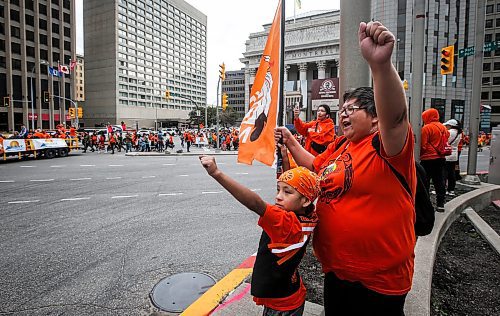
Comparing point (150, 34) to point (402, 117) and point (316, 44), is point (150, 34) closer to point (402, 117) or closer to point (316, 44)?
point (316, 44)

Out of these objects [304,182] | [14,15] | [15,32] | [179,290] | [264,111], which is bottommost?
[179,290]

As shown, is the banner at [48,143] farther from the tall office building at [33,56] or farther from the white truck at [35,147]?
the tall office building at [33,56]

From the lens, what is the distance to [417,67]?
7098 mm

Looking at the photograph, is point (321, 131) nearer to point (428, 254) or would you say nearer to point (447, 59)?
point (428, 254)

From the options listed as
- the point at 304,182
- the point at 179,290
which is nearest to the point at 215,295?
the point at 179,290

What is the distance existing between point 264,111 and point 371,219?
6.44 ft

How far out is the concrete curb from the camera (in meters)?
2.55

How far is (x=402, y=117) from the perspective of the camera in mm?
1366

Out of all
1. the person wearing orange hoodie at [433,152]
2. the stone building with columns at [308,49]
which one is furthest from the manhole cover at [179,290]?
the stone building with columns at [308,49]

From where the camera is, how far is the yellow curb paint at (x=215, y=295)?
9.23ft

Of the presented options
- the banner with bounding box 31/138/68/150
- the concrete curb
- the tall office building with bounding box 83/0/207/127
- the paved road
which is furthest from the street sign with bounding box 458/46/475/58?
the tall office building with bounding box 83/0/207/127

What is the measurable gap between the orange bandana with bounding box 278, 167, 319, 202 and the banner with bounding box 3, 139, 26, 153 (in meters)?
19.8

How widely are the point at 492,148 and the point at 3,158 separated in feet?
69.4

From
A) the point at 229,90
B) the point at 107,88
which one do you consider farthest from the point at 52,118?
the point at 229,90
